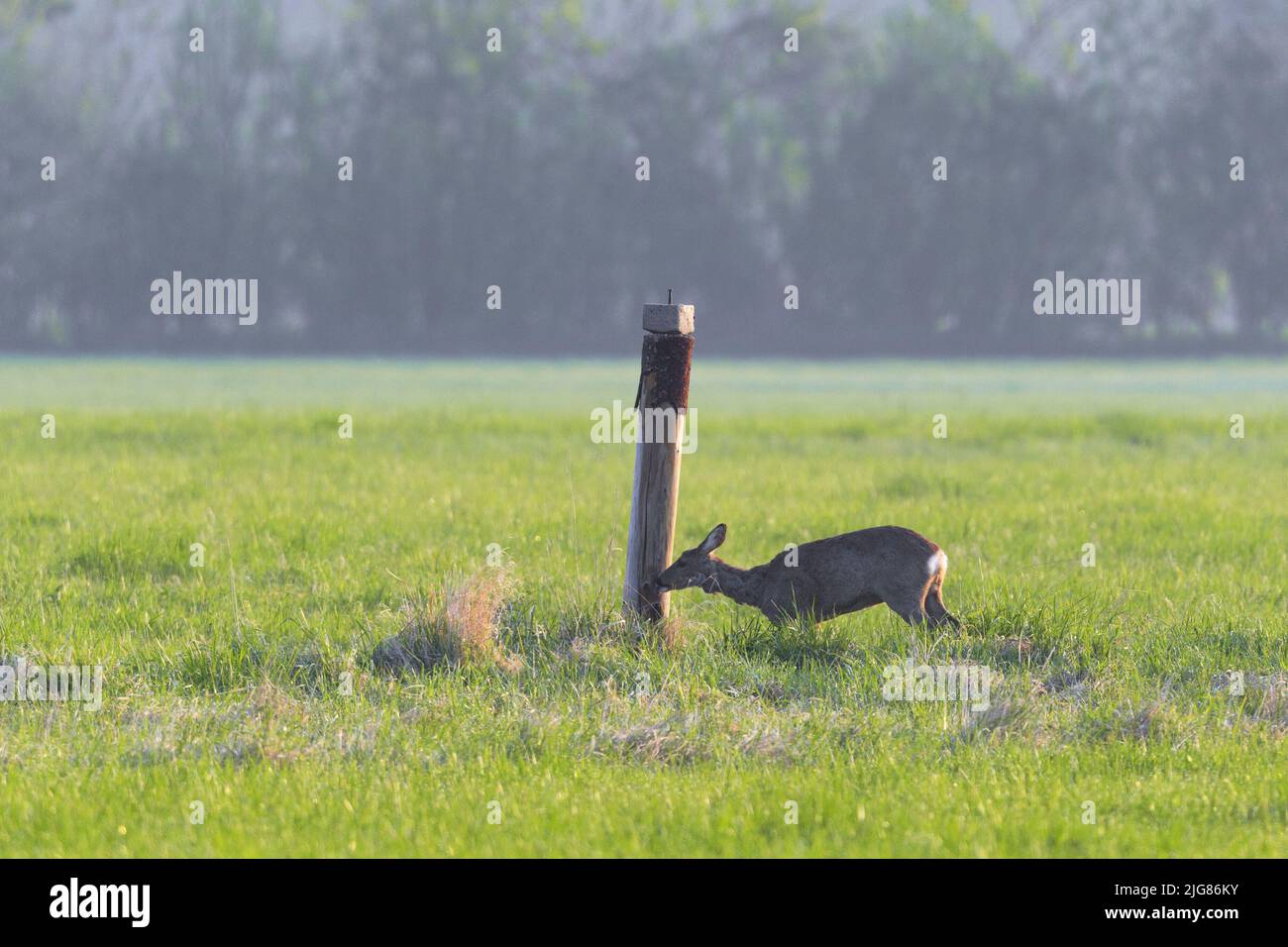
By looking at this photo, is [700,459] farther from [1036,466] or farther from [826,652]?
[826,652]

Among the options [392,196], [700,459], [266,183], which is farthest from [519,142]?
[700,459]

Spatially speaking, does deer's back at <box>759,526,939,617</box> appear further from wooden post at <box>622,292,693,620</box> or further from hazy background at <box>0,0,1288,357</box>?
hazy background at <box>0,0,1288,357</box>

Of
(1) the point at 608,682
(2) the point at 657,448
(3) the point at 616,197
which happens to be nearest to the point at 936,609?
(2) the point at 657,448

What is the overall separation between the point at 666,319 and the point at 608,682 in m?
2.27

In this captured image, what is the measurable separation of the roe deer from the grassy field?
7.2 inches

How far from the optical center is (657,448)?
29.4 feet

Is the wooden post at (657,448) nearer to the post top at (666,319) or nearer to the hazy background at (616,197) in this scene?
the post top at (666,319)

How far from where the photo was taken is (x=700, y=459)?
2095 cm

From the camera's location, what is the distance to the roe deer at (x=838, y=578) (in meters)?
8.69

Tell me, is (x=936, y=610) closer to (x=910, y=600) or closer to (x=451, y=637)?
(x=910, y=600)

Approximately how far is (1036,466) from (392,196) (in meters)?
51.5

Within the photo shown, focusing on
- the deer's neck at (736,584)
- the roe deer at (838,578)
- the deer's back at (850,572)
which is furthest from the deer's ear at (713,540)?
the deer's back at (850,572)

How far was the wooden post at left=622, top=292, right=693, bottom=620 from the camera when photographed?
892 centimetres
